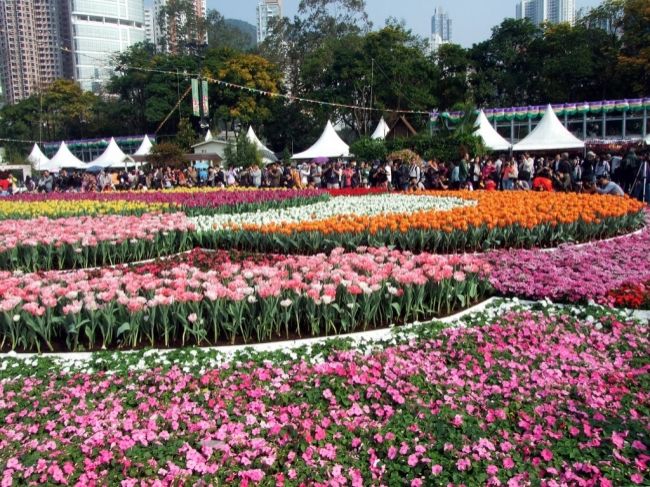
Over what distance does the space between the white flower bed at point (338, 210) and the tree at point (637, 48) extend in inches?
1286

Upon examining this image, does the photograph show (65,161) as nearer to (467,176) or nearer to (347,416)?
(467,176)

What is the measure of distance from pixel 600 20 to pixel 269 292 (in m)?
50.8

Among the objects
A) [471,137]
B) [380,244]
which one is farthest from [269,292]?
[471,137]

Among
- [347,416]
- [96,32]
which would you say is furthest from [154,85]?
[96,32]

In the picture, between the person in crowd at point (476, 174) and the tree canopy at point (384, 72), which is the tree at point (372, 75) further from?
the person in crowd at point (476, 174)

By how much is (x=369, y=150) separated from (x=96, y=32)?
9607 cm

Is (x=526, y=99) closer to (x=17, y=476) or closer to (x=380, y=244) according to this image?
(x=380, y=244)

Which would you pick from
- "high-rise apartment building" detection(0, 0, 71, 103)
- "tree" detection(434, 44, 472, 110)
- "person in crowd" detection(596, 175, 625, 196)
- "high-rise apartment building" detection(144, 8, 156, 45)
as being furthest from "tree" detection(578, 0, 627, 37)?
→ "high-rise apartment building" detection(144, 8, 156, 45)

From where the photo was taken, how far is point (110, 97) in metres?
77.6

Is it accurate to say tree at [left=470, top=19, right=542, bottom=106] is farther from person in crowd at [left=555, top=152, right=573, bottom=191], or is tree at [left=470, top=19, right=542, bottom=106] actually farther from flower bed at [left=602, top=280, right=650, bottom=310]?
flower bed at [left=602, top=280, right=650, bottom=310]

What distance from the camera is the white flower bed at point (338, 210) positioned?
11094mm

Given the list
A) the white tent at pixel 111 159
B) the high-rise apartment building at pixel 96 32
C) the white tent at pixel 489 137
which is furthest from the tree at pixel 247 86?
the high-rise apartment building at pixel 96 32

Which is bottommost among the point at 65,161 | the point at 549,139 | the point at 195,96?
the point at 65,161

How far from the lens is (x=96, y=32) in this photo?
109625 mm
